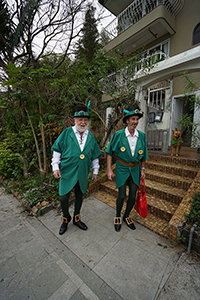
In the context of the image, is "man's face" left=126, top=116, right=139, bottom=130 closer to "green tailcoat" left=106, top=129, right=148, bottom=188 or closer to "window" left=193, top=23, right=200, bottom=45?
Result: "green tailcoat" left=106, top=129, right=148, bottom=188

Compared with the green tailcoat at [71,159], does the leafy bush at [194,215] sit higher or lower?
lower

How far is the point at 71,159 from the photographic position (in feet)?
6.72

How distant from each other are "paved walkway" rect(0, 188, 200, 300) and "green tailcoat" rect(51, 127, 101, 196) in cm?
83

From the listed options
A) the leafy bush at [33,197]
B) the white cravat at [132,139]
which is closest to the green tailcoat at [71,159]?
the white cravat at [132,139]

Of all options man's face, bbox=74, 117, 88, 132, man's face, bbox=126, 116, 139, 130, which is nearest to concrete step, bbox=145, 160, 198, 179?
man's face, bbox=126, 116, 139, 130

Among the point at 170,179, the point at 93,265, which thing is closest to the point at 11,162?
the point at 93,265

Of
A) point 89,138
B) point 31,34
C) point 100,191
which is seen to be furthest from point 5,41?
point 100,191

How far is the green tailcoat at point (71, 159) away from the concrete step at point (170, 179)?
217cm

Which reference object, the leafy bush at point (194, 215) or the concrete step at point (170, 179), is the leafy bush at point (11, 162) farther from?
the leafy bush at point (194, 215)

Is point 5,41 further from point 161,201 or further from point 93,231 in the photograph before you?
point 161,201

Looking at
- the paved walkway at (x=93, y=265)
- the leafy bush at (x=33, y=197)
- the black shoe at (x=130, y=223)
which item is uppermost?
the leafy bush at (x=33, y=197)

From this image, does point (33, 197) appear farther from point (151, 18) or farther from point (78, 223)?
point (151, 18)

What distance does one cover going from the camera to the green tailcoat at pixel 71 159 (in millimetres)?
2051

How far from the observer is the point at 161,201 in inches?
115
